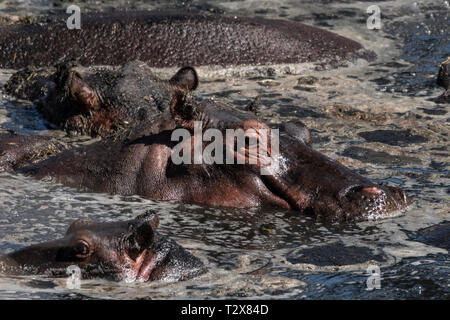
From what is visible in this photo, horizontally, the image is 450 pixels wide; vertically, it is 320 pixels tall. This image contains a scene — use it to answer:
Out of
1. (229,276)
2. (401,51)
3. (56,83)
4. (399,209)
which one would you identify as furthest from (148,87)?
(401,51)

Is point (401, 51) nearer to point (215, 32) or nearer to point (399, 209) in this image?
point (215, 32)

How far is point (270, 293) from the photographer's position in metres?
4.45

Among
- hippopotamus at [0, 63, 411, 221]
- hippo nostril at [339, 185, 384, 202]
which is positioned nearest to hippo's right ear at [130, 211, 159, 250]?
hippopotamus at [0, 63, 411, 221]

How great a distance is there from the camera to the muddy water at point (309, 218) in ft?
14.9

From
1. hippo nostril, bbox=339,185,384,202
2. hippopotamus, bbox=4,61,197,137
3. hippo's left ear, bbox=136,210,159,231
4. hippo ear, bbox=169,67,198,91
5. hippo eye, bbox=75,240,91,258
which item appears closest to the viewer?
hippo eye, bbox=75,240,91,258

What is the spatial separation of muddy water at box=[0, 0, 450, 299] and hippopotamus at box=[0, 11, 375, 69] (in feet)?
0.83

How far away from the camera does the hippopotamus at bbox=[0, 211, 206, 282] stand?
175 inches

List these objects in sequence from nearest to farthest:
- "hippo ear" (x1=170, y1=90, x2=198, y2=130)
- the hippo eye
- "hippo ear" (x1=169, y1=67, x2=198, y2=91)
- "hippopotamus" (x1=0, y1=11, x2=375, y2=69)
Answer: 1. the hippo eye
2. "hippo ear" (x1=170, y1=90, x2=198, y2=130)
3. "hippo ear" (x1=169, y1=67, x2=198, y2=91)
4. "hippopotamus" (x1=0, y1=11, x2=375, y2=69)

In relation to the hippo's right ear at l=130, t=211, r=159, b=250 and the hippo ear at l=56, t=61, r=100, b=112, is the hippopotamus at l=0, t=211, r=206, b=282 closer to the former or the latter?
the hippo's right ear at l=130, t=211, r=159, b=250

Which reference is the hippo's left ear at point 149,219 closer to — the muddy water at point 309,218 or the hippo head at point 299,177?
the muddy water at point 309,218

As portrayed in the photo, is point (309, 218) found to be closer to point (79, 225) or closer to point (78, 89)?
point (79, 225)

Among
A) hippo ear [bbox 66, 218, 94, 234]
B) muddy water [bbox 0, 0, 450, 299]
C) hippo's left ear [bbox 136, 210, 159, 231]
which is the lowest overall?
muddy water [bbox 0, 0, 450, 299]

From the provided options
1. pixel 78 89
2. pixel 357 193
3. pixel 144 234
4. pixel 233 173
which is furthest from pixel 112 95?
pixel 144 234
